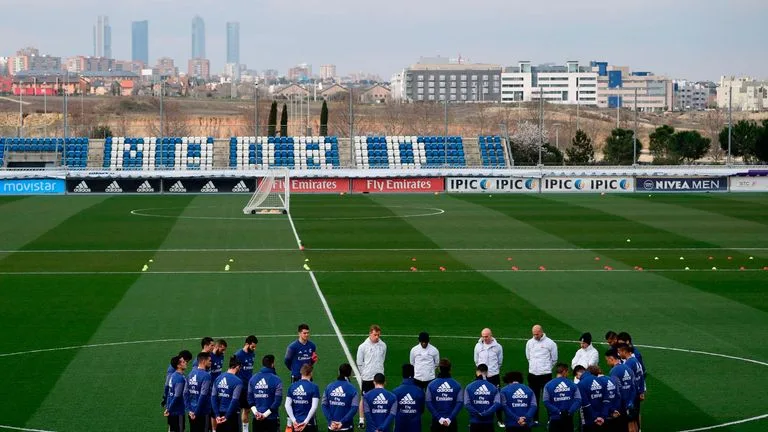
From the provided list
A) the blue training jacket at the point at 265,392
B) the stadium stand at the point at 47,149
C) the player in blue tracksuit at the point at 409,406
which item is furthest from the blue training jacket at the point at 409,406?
the stadium stand at the point at 47,149

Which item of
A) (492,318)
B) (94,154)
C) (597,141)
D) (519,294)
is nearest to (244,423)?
(492,318)

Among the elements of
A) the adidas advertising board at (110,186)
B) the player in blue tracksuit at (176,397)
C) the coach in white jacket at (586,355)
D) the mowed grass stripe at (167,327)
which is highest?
the adidas advertising board at (110,186)

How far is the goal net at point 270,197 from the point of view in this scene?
220ft

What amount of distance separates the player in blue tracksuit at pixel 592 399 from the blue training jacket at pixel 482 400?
1.47 m

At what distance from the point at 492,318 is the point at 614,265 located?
42.3ft

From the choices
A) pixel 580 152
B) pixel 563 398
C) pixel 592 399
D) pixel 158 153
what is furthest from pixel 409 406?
pixel 580 152

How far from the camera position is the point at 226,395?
62.4 feet

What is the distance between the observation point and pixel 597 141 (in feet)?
584

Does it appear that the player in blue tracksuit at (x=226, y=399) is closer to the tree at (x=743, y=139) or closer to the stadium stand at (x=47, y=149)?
the stadium stand at (x=47, y=149)

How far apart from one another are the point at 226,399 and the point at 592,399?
5.66 meters

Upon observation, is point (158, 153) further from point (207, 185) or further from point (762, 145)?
point (762, 145)

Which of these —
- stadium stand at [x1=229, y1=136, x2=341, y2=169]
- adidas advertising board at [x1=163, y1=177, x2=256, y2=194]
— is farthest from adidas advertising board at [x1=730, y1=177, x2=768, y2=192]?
adidas advertising board at [x1=163, y1=177, x2=256, y2=194]

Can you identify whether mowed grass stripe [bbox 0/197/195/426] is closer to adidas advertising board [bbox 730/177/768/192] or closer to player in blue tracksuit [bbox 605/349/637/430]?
player in blue tracksuit [bbox 605/349/637/430]

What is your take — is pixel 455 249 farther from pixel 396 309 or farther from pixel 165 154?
pixel 165 154
